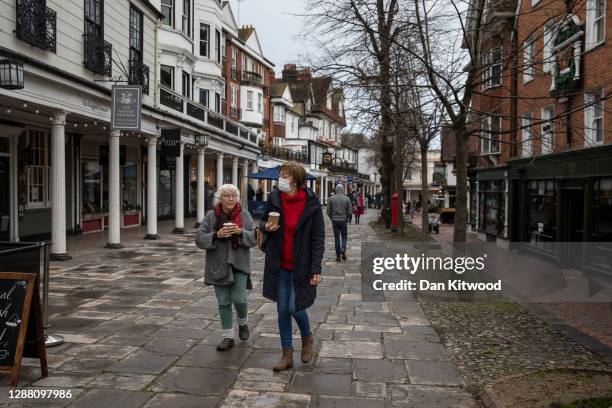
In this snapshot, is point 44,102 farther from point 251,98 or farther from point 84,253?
point 251,98

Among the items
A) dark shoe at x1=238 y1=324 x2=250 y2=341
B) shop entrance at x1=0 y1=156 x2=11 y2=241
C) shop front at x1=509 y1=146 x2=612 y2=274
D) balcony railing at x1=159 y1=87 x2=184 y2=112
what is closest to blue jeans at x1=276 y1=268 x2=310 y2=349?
dark shoe at x1=238 y1=324 x2=250 y2=341

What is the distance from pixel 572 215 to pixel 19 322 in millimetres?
12986

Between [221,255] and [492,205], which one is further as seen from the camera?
[492,205]

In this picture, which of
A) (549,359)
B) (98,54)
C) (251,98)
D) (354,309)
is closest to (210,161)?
(251,98)

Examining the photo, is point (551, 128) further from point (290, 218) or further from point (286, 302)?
point (286, 302)

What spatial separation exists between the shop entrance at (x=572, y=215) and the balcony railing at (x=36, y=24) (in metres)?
12.2

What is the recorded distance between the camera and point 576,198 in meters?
14.1

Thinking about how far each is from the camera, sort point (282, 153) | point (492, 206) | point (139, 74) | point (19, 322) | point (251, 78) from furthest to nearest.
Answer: point (282, 153)
point (251, 78)
point (492, 206)
point (139, 74)
point (19, 322)

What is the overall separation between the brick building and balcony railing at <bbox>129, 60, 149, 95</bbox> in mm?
9393

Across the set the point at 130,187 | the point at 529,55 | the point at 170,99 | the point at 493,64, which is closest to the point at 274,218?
the point at 493,64

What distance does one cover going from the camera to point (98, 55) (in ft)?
45.6

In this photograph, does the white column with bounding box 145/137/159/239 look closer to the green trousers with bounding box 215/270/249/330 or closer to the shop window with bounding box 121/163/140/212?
the shop window with bounding box 121/163/140/212

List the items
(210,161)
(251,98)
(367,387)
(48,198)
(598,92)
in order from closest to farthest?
(367,387), (598,92), (48,198), (210,161), (251,98)

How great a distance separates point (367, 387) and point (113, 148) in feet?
38.9
